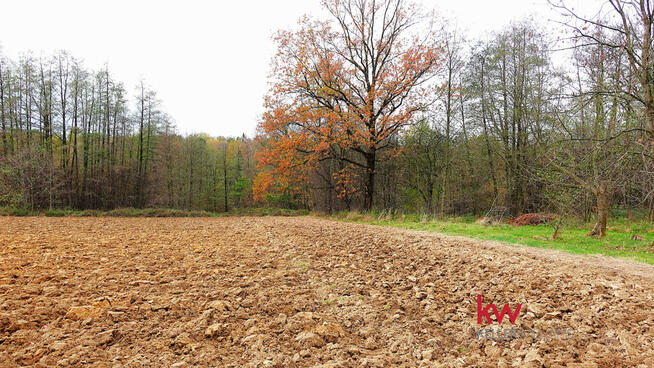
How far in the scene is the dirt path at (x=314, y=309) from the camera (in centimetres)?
227

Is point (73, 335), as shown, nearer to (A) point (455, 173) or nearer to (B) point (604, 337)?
(B) point (604, 337)

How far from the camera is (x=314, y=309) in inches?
126

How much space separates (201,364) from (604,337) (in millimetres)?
3308

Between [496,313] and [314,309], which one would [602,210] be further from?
[314,309]

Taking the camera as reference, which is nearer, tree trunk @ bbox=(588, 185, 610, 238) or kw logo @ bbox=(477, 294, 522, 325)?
kw logo @ bbox=(477, 294, 522, 325)

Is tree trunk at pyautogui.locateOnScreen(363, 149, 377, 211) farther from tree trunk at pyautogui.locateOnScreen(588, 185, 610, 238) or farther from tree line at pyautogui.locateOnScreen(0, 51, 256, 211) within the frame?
tree line at pyautogui.locateOnScreen(0, 51, 256, 211)

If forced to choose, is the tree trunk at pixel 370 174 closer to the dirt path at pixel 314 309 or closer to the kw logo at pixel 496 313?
the dirt path at pixel 314 309

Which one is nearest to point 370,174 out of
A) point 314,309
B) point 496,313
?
point 496,313

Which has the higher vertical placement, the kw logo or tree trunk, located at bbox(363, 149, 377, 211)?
tree trunk, located at bbox(363, 149, 377, 211)

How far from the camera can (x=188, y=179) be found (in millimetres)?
32094

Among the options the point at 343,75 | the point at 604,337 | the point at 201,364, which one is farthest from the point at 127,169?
the point at 604,337

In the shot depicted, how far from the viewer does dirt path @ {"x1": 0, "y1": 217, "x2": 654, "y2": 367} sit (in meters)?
2.27

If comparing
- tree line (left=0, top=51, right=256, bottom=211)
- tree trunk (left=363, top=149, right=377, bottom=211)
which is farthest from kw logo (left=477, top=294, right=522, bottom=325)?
tree line (left=0, top=51, right=256, bottom=211)

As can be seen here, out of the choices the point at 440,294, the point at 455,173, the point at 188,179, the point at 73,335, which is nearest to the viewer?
the point at 73,335
